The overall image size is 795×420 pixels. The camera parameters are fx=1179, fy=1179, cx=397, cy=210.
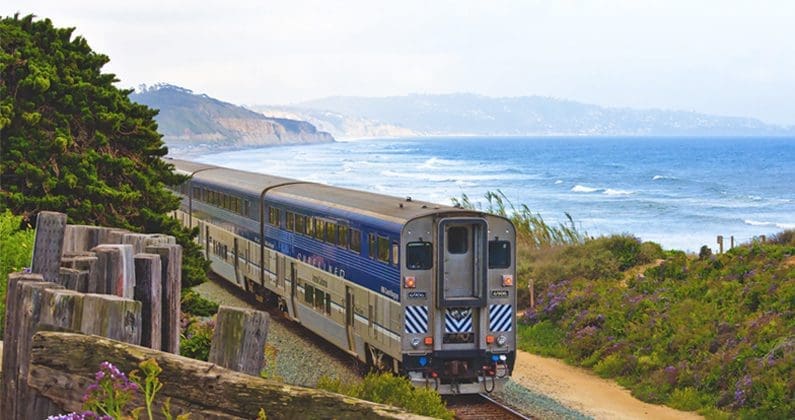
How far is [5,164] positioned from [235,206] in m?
10.9

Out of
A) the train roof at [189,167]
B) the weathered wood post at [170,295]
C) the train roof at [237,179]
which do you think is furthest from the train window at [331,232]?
the train roof at [189,167]

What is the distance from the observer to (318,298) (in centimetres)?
2289

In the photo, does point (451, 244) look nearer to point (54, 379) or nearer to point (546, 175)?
point (54, 379)

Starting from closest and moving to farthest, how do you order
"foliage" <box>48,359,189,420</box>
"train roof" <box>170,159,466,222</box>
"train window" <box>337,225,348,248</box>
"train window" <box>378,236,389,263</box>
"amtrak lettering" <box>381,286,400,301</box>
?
"foliage" <box>48,359,189,420</box>, "amtrak lettering" <box>381,286,400,301</box>, "train window" <box>378,236,389,263</box>, "train roof" <box>170,159,466,222</box>, "train window" <box>337,225,348,248</box>

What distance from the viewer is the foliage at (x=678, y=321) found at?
1988 cm

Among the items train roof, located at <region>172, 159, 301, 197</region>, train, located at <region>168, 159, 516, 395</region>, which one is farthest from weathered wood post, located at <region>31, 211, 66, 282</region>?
train roof, located at <region>172, 159, 301, 197</region>

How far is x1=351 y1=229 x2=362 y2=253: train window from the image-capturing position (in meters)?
20.2

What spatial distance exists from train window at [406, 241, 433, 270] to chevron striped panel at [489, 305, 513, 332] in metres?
1.26

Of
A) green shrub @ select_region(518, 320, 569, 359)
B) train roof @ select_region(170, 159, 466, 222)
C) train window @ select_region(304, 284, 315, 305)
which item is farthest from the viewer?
green shrub @ select_region(518, 320, 569, 359)

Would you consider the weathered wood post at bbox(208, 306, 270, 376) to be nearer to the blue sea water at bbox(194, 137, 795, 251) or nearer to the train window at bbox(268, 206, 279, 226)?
the train window at bbox(268, 206, 279, 226)

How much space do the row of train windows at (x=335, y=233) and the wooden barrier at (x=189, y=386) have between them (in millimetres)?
11279

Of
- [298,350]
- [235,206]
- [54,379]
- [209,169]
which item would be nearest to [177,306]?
[54,379]

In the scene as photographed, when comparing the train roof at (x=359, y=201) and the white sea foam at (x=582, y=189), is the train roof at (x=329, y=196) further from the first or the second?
the white sea foam at (x=582, y=189)

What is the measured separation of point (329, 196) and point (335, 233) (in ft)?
6.17
